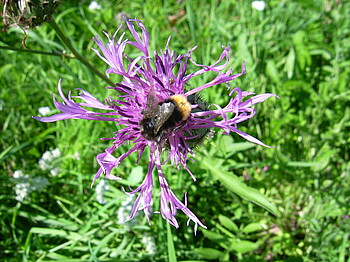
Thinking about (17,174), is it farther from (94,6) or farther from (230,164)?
(94,6)

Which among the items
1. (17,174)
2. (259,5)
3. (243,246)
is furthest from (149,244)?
(259,5)

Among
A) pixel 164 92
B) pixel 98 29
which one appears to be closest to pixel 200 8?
pixel 98 29

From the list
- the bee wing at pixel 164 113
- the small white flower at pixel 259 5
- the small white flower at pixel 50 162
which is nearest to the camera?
the bee wing at pixel 164 113

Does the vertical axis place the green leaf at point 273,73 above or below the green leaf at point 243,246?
above

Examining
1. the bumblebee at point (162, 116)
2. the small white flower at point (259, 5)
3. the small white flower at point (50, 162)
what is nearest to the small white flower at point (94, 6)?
the small white flower at point (259, 5)

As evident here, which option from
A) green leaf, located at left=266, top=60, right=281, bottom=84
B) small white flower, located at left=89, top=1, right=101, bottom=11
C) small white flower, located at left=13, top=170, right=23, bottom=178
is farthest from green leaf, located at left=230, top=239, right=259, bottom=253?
small white flower, located at left=89, top=1, right=101, bottom=11

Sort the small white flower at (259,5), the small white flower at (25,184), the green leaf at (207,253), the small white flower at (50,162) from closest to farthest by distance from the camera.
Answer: the green leaf at (207,253), the small white flower at (25,184), the small white flower at (50,162), the small white flower at (259,5)

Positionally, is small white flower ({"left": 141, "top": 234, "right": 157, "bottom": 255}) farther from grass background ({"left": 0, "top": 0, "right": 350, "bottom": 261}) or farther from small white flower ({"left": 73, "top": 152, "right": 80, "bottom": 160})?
small white flower ({"left": 73, "top": 152, "right": 80, "bottom": 160})

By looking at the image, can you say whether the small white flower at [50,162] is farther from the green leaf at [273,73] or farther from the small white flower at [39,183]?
the green leaf at [273,73]
